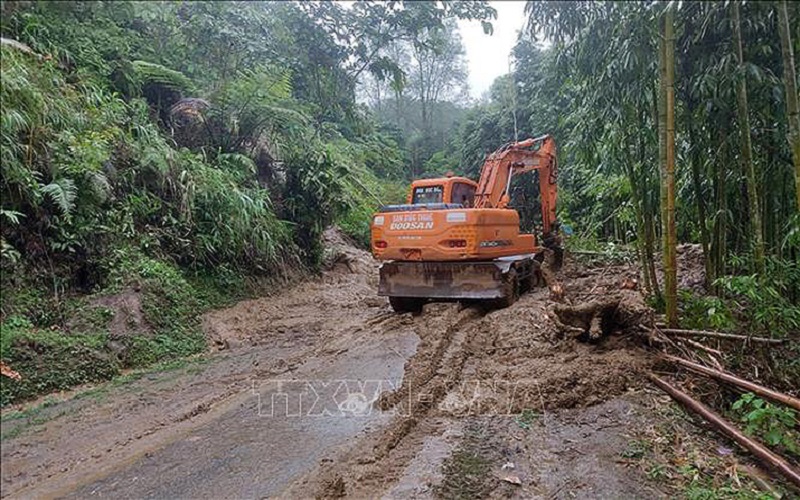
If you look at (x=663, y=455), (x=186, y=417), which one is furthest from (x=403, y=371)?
(x=663, y=455)

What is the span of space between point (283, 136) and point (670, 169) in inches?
219

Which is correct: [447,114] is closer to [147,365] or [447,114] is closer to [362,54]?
[362,54]

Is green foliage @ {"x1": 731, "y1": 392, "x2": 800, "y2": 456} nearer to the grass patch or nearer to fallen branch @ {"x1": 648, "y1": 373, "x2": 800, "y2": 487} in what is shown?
fallen branch @ {"x1": 648, "y1": 373, "x2": 800, "y2": 487}

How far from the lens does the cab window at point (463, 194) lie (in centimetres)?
715

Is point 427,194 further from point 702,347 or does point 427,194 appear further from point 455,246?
point 702,347

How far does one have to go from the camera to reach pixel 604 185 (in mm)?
7574

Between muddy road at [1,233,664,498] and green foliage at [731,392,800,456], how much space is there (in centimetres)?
56

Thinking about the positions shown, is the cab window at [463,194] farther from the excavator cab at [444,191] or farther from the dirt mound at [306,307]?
the dirt mound at [306,307]

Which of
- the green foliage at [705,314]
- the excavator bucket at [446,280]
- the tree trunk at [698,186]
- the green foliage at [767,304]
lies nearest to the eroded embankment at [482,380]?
the green foliage at [705,314]

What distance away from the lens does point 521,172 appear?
25.1ft

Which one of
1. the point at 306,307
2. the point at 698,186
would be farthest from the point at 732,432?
the point at 306,307

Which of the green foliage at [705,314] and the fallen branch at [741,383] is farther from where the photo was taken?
the green foliage at [705,314]

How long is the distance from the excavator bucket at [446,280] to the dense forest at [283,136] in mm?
1612

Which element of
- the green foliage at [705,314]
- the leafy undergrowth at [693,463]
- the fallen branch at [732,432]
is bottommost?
the leafy undergrowth at [693,463]
